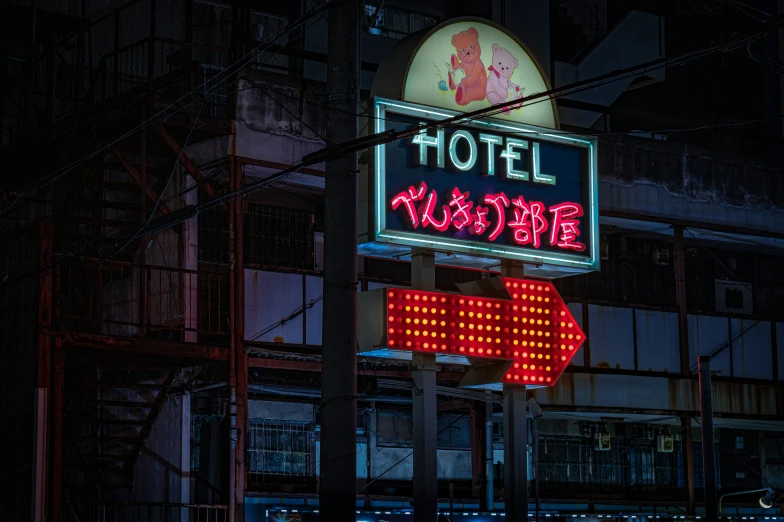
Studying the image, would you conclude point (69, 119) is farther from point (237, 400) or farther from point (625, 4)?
point (625, 4)

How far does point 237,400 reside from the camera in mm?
21625

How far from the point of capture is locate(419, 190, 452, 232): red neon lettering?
58.0ft

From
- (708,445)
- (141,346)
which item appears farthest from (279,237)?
(708,445)

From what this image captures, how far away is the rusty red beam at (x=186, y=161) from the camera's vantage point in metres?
21.8

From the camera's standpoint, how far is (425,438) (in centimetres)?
1709

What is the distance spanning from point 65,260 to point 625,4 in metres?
17.6

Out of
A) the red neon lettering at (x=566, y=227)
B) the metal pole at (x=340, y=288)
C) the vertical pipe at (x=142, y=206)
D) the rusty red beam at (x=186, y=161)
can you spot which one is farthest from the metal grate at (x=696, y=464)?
the metal pole at (x=340, y=288)

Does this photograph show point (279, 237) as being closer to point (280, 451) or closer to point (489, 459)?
point (280, 451)

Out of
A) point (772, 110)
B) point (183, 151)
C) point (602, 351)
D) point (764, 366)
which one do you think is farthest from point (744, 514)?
point (183, 151)

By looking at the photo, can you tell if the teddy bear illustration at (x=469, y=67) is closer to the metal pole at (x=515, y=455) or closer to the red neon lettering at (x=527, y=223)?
the red neon lettering at (x=527, y=223)

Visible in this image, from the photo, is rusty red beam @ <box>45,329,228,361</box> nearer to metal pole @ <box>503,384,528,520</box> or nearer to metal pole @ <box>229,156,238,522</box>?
metal pole @ <box>229,156,238,522</box>

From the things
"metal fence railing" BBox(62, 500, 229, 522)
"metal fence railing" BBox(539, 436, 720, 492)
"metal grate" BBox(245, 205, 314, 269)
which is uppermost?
"metal grate" BBox(245, 205, 314, 269)

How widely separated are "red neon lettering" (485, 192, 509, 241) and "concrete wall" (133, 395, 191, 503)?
24.9ft

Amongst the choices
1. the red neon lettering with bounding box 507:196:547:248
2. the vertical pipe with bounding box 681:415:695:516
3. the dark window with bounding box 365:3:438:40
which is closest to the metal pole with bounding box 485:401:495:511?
the vertical pipe with bounding box 681:415:695:516
